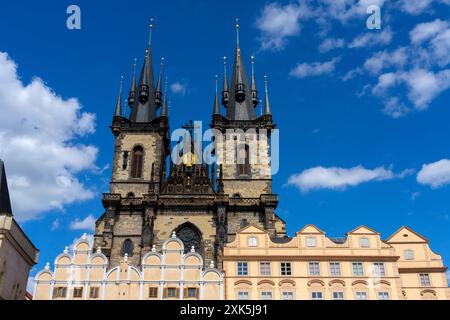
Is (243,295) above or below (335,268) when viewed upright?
below

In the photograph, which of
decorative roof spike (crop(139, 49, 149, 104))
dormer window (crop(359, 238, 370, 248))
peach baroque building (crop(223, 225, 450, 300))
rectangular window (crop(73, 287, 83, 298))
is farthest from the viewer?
decorative roof spike (crop(139, 49, 149, 104))

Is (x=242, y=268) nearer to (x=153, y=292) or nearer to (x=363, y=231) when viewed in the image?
(x=153, y=292)

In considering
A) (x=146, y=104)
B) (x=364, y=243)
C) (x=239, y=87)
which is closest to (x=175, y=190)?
(x=146, y=104)

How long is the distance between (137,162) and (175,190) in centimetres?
547

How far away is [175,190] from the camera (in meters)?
48.2

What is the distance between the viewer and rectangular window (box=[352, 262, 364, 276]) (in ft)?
99.6

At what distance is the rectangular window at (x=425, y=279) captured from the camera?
31.4 meters

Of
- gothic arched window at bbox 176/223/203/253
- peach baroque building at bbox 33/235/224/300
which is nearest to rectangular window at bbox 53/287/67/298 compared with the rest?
peach baroque building at bbox 33/235/224/300

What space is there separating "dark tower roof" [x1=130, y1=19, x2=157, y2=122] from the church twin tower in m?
0.11

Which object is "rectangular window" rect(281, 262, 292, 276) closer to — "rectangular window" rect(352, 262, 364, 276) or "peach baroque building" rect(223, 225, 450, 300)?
"peach baroque building" rect(223, 225, 450, 300)
